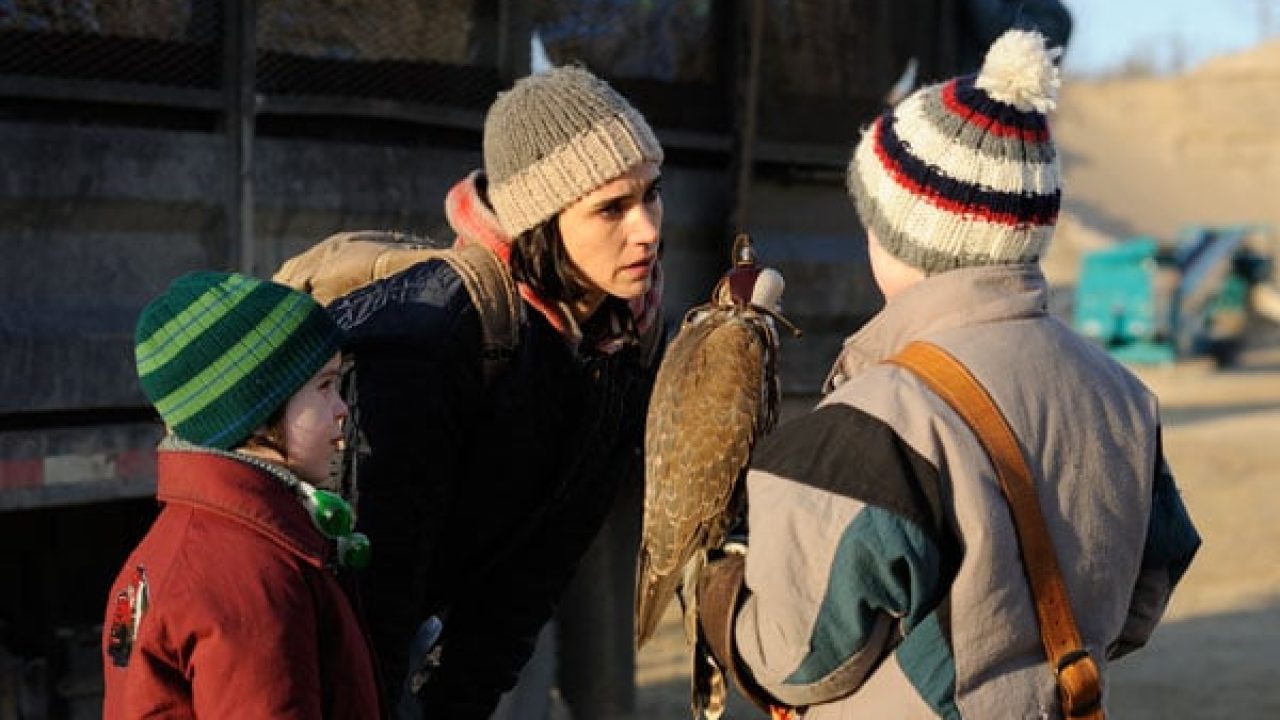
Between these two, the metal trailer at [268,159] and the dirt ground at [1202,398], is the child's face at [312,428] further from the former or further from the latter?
the dirt ground at [1202,398]

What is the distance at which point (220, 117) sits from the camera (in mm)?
3973

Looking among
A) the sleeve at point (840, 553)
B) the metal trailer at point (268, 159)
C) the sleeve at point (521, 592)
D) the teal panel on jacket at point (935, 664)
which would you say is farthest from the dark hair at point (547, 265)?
the metal trailer at point (268, 159)

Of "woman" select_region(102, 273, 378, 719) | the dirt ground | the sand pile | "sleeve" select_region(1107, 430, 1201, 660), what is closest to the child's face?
"woman" select_region(102, 273, 378, 719)

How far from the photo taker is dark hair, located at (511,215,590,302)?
9.45ft

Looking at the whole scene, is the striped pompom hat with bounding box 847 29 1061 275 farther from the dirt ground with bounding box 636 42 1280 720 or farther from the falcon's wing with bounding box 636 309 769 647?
the dirt ground with bounding box 636 42 1280 720

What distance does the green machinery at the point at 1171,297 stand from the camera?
2034 cm

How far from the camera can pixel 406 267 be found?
2.99 metres

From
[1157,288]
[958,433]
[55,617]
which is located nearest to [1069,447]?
[958,433]

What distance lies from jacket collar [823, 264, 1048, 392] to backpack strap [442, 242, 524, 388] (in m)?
0.66

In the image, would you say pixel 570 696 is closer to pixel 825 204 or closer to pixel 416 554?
pixel 825 204

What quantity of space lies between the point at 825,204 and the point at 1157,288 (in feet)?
52.4

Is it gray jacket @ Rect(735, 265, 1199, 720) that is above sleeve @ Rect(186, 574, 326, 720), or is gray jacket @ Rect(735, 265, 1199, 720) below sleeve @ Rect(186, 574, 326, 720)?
above

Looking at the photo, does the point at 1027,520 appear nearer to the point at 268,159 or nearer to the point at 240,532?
the point at 240,532

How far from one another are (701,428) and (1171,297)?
18270 mm
